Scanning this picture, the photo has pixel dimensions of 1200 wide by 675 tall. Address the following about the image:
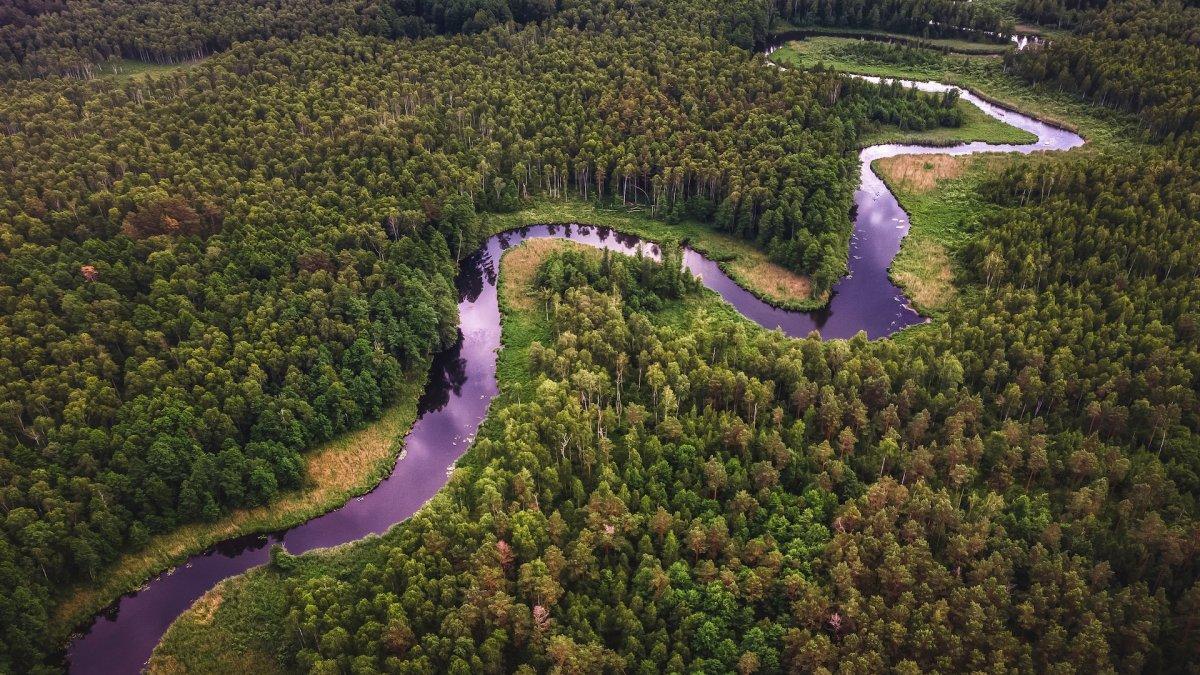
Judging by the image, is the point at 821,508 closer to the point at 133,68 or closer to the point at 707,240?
the point at 707,240

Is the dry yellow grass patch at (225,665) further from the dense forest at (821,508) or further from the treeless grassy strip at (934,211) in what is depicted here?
the treeless grassy strip at (934,211)

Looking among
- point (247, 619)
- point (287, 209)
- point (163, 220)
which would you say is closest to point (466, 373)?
point (287, 209)

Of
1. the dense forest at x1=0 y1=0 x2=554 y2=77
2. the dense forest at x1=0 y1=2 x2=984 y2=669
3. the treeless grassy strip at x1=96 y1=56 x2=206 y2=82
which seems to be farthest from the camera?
the treeless grassy strip at x1=96 y1=56 x2=206 y2=82

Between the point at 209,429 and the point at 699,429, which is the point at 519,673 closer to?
the point at 699,429

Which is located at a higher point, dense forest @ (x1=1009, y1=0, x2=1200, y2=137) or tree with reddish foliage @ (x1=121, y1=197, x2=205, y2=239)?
dense forest @ (x1=1009, y1=0, x2=1200, y2=137)

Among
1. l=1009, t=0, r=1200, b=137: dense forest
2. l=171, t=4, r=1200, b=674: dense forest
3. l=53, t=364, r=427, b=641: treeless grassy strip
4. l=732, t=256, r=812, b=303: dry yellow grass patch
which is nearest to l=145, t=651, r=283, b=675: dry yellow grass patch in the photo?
l=171, t=4, r=1200, b=674: dense forest

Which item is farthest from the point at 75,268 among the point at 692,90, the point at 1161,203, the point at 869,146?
the point at 1161,203

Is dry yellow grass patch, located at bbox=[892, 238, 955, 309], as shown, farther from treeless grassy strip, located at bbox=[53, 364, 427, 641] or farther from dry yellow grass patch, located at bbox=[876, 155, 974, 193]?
treeless grassy strip, located at bbox=[53, 364, 427, 641]
